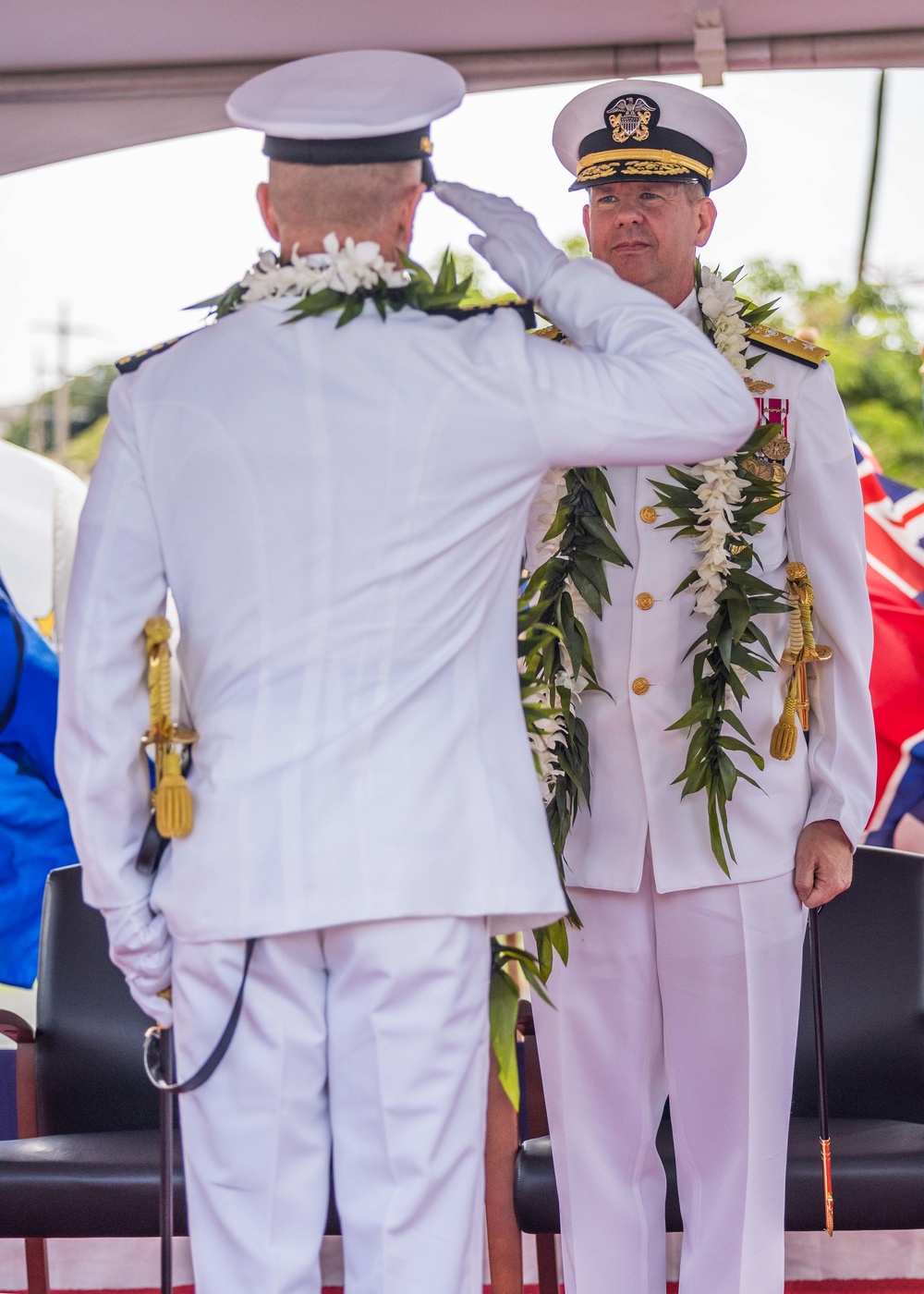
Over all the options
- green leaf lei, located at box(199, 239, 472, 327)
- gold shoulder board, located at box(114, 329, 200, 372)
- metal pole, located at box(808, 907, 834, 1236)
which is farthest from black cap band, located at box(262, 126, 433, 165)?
metal pole, located at box(808, 907, 834, 1236)

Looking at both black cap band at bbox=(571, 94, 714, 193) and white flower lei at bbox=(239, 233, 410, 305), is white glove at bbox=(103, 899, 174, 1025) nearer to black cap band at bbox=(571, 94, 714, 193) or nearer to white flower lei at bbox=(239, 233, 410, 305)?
white flower lei at bbox=(239, 233, 410, 305)

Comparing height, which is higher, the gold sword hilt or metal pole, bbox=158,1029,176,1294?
metal pole, bbox=158,1029,176,1294

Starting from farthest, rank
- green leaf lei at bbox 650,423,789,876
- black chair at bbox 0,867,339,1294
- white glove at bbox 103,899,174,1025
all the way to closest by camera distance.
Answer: black chair at bbox 0,867,339,1294, green leaf lei at bbox 650,423,789,876, white glove at bbox 103,899,174,1025

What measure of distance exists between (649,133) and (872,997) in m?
1.93

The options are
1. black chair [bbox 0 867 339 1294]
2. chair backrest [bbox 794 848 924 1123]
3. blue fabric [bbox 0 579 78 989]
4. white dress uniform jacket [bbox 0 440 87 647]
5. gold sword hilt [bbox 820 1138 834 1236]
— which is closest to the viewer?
gold sword hilt [bbox 820 1138 834 1236]

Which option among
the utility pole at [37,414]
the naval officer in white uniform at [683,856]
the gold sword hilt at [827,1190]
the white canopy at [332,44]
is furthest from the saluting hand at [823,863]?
the utility pole at [37,414]

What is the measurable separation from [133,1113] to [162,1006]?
1.63 meters

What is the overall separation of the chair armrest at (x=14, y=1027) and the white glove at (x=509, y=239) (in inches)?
81.1

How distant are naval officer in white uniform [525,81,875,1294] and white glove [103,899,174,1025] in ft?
2.99

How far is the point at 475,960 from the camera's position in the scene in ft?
6.11

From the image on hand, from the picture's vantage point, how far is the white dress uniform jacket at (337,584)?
1796 millimetres

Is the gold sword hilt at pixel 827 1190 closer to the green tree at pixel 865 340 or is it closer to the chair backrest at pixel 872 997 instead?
the chair backrest at pixel 872 997

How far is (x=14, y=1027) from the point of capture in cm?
329

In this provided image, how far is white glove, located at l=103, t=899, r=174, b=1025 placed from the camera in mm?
1897
